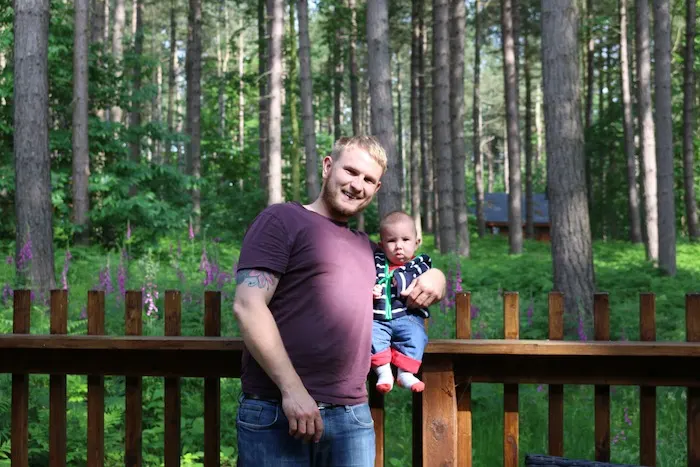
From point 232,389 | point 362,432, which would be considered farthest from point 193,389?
point 362,432

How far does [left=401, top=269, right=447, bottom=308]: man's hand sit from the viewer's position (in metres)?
3.20

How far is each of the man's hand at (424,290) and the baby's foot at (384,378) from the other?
28 cm

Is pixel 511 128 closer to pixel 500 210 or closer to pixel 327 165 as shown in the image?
pixel 500 210

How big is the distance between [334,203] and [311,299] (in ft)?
1.15

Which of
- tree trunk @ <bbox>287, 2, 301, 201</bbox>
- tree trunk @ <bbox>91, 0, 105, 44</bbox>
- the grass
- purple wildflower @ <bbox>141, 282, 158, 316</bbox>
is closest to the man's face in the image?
the grass

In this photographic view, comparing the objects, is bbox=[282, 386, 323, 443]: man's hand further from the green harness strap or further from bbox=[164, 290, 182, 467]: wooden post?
bbox=[164, 290, 182, 467]: wooden post

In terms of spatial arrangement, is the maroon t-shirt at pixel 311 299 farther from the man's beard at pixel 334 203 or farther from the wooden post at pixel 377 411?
the wooden post at pixel 377 411

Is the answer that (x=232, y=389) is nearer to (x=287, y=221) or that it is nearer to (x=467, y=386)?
(x=467, y=386)

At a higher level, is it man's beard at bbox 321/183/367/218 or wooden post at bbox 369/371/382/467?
man's beard at bbox 321/183/367/218

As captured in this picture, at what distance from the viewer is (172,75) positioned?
46938 mm

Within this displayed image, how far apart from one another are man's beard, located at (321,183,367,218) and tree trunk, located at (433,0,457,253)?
688 inches

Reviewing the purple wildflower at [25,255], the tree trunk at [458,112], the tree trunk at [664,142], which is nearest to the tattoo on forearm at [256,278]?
the purple wildflower at [25,255]

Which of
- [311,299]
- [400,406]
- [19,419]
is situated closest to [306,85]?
[400,406]

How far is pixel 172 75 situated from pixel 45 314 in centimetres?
4000
